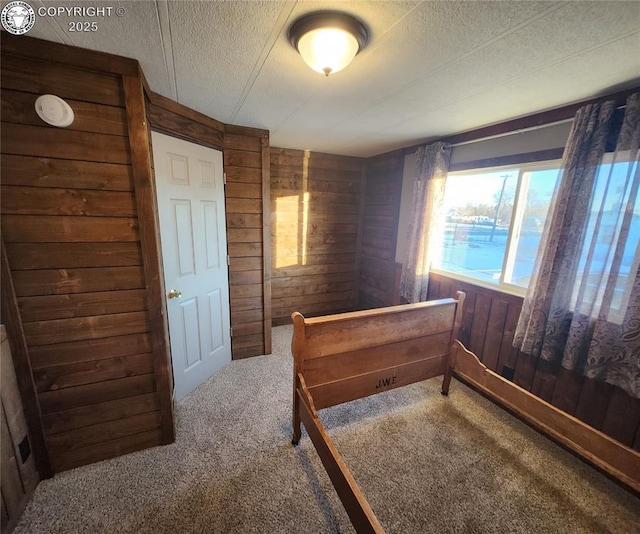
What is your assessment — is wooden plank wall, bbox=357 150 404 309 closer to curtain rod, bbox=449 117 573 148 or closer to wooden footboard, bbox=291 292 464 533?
curtain rod, bbox=449 117 573 148

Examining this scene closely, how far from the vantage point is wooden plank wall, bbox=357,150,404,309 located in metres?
3.26

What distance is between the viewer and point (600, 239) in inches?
63.9

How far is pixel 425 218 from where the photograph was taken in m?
2.73

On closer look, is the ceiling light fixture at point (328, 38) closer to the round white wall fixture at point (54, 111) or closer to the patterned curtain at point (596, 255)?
the round white wall fixture at point (54, 111)

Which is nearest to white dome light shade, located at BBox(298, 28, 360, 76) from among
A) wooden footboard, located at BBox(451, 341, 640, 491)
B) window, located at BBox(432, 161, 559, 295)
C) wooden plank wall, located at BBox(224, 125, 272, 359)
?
wooden plank wall, located at BBox(224, 125, 272, 359)

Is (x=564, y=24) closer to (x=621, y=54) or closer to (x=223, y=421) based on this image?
(x=621, y=54)

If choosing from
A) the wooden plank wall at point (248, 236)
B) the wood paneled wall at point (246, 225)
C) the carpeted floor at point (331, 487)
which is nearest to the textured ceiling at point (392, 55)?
the wood paneled wall at point (246, 225)

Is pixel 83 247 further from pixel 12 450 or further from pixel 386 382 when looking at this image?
pixel 386 382

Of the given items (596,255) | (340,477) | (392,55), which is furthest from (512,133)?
(340,477)

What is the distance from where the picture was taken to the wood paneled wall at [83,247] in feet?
3.94

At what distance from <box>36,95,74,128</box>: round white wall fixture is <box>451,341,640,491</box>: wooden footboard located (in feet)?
9.30

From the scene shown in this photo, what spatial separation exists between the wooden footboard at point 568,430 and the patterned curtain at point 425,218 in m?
1.03

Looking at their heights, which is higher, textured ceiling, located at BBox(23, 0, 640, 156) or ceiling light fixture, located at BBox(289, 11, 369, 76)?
textured ceiling, located at BBox(23, 0, 640, 156)

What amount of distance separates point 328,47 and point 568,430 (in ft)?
7.63
